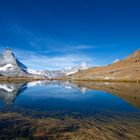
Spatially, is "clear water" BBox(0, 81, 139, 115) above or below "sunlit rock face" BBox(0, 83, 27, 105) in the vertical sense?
below

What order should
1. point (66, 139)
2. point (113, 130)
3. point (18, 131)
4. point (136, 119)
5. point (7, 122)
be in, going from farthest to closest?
point (136, 119) < point (7, 122) < point (113, 130) < point (18, 131) < point (66, 139)

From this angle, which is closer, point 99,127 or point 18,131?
point 18,131

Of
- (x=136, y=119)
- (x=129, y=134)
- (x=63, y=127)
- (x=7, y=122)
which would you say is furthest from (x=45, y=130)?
(x=136, y=119)

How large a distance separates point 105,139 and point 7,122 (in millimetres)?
12785

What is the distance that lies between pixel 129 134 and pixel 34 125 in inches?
428

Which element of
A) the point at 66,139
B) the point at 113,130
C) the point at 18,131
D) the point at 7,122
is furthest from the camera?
the point at 7,122

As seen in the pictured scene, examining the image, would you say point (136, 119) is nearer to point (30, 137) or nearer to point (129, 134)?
point (129, 134)

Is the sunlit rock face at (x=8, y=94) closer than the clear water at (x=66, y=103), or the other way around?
the clear water at (x=66, y=103)

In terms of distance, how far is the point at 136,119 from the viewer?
3212 cm

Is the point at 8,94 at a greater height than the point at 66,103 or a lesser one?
greater

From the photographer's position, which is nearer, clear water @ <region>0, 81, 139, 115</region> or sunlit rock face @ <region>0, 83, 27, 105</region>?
clear water @ <region>0, 81, 139, 115</region>

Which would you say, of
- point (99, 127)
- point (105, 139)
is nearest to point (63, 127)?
point (99, 127)

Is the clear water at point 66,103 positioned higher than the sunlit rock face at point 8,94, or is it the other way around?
the sunlit rock face at point 8,94

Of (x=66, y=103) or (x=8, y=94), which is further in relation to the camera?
(x=8, y=94)
